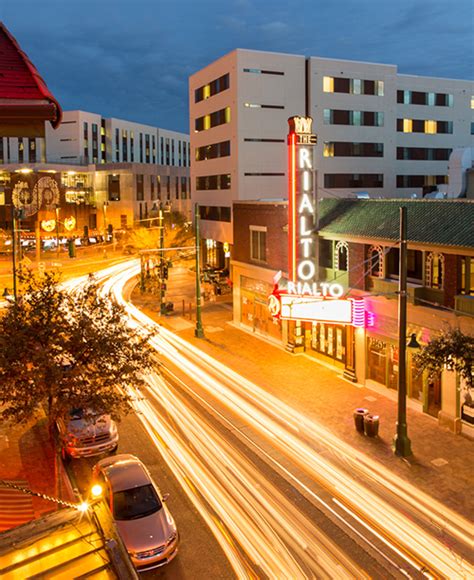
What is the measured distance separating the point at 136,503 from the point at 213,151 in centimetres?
5026

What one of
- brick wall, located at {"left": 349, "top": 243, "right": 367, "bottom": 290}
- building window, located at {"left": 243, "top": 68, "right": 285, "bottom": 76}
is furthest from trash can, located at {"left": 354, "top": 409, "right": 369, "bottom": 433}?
building window, located at {"left": 243, "top": 68, "right": 285, "bottom": 76}

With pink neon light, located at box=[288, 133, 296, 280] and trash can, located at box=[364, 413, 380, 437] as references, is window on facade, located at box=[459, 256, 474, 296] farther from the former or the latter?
pink neon light, located at box=[288, 133, 296, 280]

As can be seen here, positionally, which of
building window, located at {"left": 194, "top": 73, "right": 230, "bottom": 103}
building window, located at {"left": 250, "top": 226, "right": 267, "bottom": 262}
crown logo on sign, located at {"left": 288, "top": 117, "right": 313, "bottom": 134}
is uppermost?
building window, located at {"left": 194, "top": 73, "right": 230, "bottom": 103}

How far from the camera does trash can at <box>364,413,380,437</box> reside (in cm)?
2148

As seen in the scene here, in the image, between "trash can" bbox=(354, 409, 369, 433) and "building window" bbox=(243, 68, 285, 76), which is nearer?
"trash can" bbox=(354, 409, 369, 433)

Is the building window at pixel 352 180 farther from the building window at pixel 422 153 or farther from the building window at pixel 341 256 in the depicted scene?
the building window at pixel 341 256

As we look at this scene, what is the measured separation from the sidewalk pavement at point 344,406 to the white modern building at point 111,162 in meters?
54.0

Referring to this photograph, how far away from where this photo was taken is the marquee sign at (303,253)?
91.9 feet

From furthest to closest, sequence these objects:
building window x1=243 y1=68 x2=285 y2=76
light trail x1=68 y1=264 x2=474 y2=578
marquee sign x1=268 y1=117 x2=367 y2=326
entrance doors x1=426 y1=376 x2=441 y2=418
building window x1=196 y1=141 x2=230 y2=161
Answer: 1. building window x1=196 y1=141 x2=230 y2=161
2. building window x1=243 y1=68 x2=285 y2=76
3. marquee sign x1=268 y1=117 x2=367 y2=326
4. entrance doors x1=426 y1=376 x2=441 y2=418
5. light trail x1=68 y1=264 x2=474 y2=578

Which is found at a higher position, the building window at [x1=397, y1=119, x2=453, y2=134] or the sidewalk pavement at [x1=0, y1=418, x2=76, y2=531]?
the building window at [x1=397, y1=119, x2=453, y2=134]

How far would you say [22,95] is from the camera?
4.25 meters

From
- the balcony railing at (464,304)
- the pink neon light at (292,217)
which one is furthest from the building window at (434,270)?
the pink neon light at (292,217)

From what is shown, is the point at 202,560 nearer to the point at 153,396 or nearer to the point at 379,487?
the point at 379,487

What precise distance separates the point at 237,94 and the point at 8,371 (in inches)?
1773
